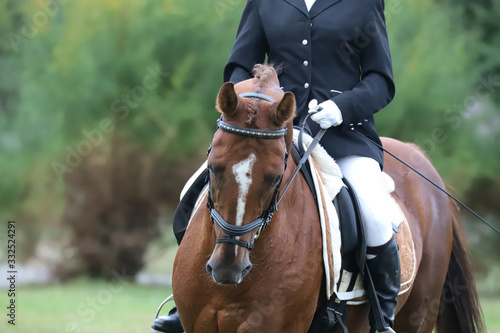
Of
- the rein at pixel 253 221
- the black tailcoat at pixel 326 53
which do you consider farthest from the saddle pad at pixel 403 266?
the rein at pixel 253 221

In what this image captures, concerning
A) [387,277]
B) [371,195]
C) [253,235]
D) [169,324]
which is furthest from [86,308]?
[253,235]

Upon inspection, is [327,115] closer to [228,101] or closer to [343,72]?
[343,72]

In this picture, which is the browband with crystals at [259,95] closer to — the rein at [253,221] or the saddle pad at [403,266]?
the rein at [253,221]

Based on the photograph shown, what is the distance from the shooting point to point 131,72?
56.1ft

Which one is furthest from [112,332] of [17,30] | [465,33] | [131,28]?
[465,33]

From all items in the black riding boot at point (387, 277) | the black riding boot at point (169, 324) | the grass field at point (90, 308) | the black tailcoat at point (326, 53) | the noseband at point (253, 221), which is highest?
the black tailcoat at point (326, 53)

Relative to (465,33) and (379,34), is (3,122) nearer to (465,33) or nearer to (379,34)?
(465,33)

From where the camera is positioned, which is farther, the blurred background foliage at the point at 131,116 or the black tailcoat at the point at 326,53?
the blurred background foliage at the point at 131,116

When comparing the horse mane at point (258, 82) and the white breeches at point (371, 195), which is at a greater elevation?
the horse mane at point (258, 82)

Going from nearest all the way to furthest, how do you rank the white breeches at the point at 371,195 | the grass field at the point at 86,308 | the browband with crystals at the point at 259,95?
1. the browband with crystals at the point at 259,95
2. the white breeches at the point at 371,195
3. the grass field at the point at 86,308

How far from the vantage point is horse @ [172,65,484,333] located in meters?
3.70

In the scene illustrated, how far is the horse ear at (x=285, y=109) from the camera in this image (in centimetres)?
385

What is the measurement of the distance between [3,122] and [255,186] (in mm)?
16461

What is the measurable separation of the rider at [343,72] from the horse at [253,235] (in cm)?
49
